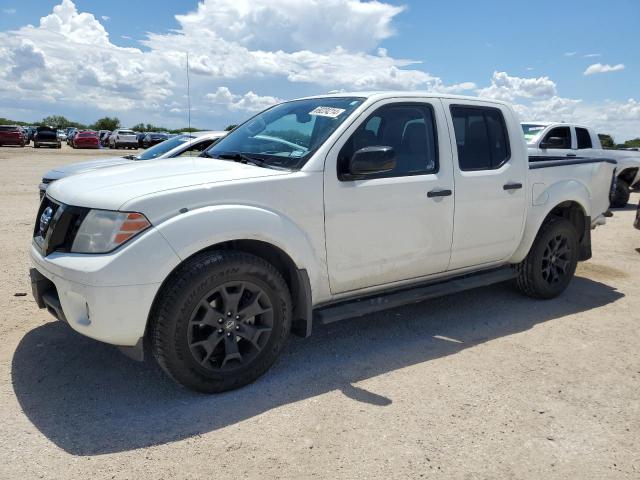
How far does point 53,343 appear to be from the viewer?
405 centimetres

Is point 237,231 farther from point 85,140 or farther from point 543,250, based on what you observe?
point 85,140

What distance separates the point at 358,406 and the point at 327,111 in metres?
2.09

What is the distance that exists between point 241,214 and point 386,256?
121 centimetres

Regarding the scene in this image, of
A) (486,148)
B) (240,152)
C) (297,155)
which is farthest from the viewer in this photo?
(486,148)

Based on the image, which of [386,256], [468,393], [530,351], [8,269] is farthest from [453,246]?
[8,269]

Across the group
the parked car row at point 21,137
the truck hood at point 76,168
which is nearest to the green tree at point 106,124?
the parked car row at point 21,137

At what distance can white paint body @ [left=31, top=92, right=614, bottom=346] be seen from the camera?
9.78 ft

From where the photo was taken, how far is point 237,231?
3.21 meters

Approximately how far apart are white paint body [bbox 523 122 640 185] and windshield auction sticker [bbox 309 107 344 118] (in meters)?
7.46

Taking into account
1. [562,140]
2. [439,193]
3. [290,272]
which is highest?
[562,140]

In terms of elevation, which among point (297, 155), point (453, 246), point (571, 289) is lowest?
point (571, 289)

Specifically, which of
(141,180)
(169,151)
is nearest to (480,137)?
(141,180)

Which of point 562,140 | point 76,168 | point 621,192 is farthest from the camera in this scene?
point 621,192

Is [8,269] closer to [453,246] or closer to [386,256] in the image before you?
[386,256]
